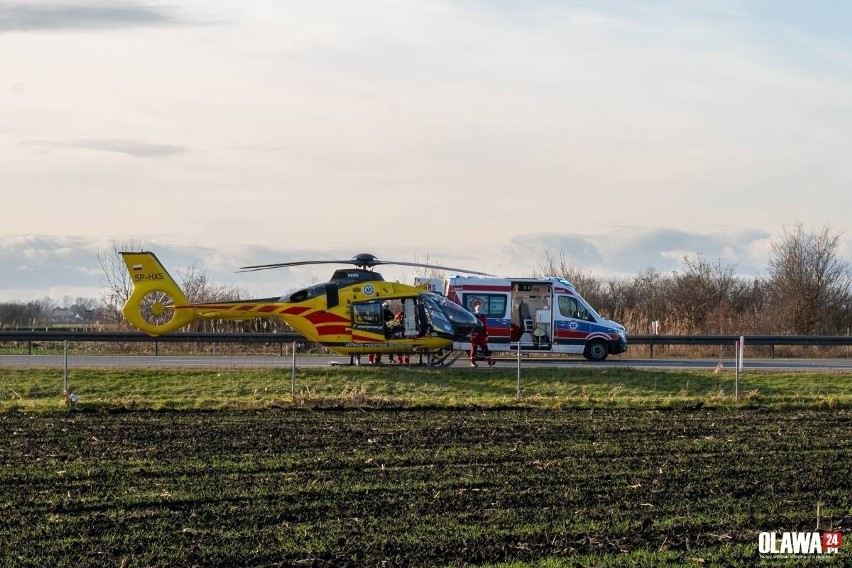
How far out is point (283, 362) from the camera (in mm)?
32469

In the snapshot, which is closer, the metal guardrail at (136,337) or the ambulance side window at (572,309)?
the ambulance side window at (572,309)

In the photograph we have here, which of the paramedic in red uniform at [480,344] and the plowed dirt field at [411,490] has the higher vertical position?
the paramedic in red uniform at [480,344]

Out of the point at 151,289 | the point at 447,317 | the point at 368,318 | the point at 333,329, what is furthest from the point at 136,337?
the point at 447,317

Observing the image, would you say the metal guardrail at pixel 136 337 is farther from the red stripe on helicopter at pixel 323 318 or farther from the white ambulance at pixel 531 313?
the white ambulance at pixel 531 313

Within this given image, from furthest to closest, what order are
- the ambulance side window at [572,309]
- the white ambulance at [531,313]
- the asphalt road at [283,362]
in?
the ambulance side window at [572,309] < the white ambulance at [531,313] < the asphalt road at [283,362]

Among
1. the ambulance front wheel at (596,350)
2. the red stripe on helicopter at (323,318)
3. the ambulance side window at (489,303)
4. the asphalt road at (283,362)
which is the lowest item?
the asphalt road at (283,362)

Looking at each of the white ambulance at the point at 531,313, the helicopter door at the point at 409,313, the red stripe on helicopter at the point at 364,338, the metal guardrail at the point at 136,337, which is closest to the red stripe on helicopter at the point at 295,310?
the red stripe on helicopter at the point at 364,338

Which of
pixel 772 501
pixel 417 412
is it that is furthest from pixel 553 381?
pixel 772 501

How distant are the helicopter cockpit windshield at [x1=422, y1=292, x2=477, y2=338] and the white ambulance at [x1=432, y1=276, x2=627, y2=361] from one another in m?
3.12

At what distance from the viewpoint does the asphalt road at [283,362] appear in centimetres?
3112

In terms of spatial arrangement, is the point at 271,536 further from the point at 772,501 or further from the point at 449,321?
the point at 449,321

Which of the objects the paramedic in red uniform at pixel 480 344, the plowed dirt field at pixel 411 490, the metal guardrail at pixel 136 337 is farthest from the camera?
the metal guardrail at pixel 136 337

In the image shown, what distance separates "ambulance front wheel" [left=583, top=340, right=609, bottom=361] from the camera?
3353cm

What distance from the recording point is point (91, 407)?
22.1 meters
